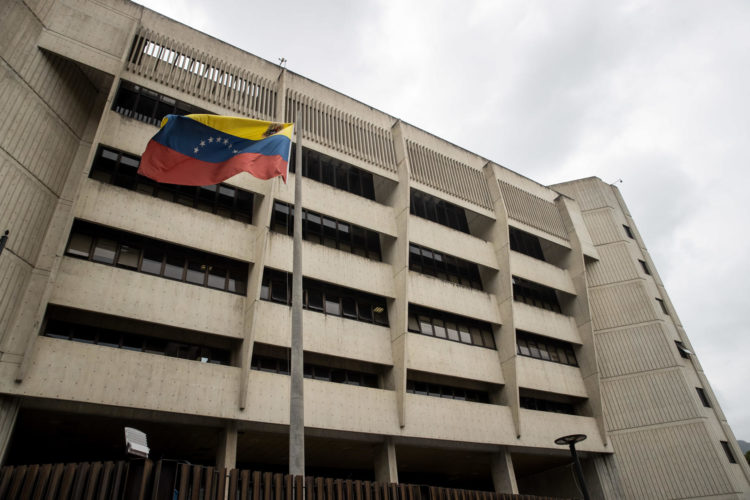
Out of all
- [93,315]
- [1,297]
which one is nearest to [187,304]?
[93,315]

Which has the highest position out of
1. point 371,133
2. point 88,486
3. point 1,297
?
point 371,133

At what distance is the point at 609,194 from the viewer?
36.0 metres

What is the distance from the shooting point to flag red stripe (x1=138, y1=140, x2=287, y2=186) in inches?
559

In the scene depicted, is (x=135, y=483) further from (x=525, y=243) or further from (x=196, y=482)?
(x=525, y=243)

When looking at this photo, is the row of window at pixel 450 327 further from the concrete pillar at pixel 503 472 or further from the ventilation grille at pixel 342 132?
the ventilation grille at pixel 342 132

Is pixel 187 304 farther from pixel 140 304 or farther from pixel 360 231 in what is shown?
pixel 360 231

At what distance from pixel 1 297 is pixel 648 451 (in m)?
29.8

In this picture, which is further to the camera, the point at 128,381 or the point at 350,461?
the point at 350,461

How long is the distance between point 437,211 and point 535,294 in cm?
858

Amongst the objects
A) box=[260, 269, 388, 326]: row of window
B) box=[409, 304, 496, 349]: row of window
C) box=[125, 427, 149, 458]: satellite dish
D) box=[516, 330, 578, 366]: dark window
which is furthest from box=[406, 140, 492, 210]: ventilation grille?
box=[125, 427, 149, 458]: satellite dish

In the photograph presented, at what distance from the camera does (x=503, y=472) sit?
23.6 metres

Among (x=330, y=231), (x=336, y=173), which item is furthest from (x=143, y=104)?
(x=330, y=231)

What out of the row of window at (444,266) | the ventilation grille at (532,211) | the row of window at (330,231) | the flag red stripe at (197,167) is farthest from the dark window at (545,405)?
the flag red stripe at (197,167)

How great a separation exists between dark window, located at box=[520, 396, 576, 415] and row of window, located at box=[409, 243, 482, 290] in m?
6.78
